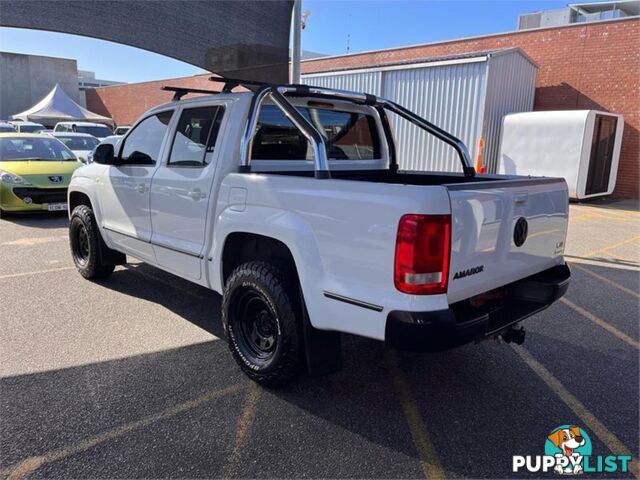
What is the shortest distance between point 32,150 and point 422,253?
34.1 feet

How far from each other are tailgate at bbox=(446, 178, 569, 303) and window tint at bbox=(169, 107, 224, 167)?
2032 mm

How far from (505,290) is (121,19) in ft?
20.0

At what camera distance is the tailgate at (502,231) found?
255 cm

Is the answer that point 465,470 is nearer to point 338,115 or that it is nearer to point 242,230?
point 242,230

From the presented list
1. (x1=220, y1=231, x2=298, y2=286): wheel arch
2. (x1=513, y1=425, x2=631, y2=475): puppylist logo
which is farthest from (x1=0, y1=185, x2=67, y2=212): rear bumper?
(x1=513, y1=425, x2=631, y2=475): puppylist logo

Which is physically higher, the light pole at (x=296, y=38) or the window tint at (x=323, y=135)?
the light pole at (x=296, y=38)

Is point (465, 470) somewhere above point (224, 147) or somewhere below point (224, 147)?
below

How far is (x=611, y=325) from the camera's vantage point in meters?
4.59

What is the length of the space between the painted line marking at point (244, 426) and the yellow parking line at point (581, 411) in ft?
6.62

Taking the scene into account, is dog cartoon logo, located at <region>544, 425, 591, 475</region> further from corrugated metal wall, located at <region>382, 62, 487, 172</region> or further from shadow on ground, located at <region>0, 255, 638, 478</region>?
corrugated metal wall, located at <region>382, 62, 487, 172</region>

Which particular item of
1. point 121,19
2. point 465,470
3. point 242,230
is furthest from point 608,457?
point 121,19

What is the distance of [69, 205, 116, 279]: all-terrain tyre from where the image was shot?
5328mm

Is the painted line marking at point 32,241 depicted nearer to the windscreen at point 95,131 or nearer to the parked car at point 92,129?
the parked car at point 92,129

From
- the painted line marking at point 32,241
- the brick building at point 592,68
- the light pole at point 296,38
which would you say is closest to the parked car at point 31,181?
the painted line marking at point 32,241
